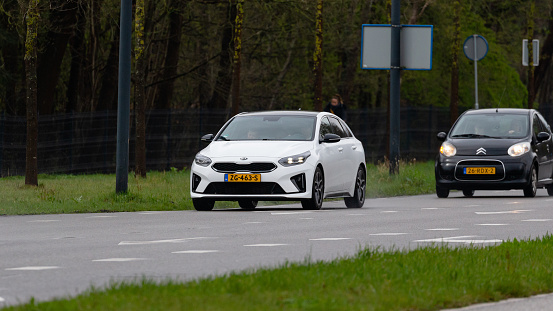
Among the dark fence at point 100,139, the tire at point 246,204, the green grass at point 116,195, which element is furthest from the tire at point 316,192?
the dark fence at point 100,139

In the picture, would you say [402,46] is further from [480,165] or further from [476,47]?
[480,165]

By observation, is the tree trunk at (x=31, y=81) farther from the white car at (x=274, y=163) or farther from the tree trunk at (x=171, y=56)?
the tree trunk at (x=171, y=56)

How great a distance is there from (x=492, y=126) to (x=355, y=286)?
54.3ft

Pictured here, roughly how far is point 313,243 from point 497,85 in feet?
125

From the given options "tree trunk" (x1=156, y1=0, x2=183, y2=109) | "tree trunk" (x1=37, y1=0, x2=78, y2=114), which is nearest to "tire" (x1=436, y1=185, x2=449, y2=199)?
"tree trunk" (x1=156, y1=0, x2=183, y2=109)

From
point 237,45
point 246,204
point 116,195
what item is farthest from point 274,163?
point 237,45

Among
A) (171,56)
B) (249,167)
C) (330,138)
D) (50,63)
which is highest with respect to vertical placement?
(171,56)

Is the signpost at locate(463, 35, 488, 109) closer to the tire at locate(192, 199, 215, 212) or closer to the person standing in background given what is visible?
the person standing in background

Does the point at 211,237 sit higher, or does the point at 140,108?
the point at 140,108

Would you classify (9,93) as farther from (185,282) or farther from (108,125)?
(185,282)

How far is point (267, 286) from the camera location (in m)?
8.53

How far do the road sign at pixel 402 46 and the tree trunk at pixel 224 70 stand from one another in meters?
8.78

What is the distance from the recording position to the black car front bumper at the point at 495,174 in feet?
76.8

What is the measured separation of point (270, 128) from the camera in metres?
19.9
